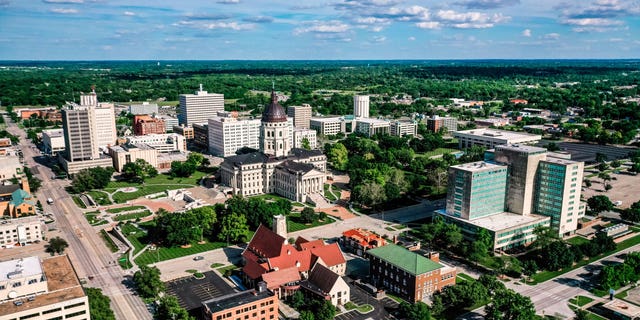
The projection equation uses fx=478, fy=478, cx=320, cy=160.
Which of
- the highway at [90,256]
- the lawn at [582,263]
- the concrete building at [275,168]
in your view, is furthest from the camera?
the concrete building at [275,168]

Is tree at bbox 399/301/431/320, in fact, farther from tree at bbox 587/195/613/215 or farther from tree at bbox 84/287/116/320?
tree at bbox 587/195/613/215

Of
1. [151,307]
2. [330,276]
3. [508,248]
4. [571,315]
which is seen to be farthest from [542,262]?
[151,307]

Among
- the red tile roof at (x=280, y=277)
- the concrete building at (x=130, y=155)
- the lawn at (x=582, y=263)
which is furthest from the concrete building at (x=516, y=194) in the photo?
the concrete building at (x=130, y=155)

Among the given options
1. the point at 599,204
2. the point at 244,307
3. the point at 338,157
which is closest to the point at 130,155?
the point at 338,157

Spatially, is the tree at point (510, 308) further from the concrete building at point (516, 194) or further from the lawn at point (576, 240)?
the lawn at point (576, 240)

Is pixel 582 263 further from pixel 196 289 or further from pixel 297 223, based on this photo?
pixel 196 289

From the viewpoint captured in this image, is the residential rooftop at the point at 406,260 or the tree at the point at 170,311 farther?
the residential rooftop at the point at 406,260
